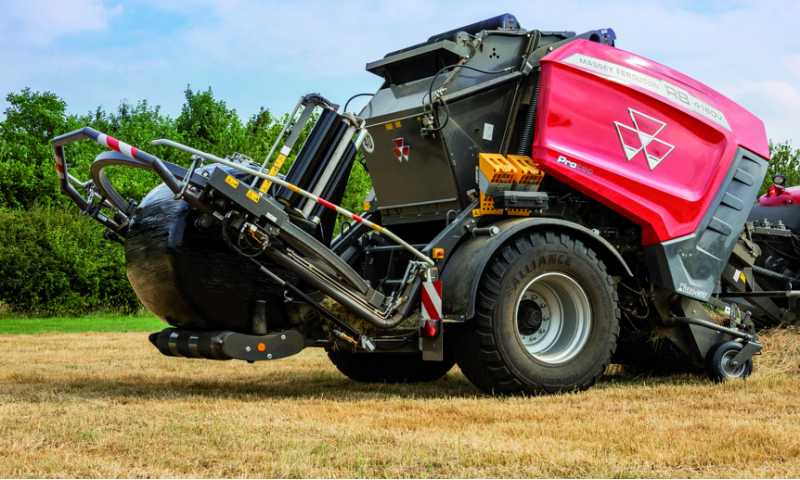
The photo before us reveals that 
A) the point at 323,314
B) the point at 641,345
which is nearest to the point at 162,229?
the point at 323,314

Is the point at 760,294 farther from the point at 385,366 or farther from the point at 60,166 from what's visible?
the point at 60,166

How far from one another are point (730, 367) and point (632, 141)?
2.01 meters

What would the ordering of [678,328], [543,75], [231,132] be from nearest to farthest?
[543,75] → [678,328] → [231,132]

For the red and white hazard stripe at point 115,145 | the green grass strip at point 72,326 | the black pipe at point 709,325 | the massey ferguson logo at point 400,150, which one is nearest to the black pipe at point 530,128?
the massey ferguson logo at point 400,150

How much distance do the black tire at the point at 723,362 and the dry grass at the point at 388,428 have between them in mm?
168

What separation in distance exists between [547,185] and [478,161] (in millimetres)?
564

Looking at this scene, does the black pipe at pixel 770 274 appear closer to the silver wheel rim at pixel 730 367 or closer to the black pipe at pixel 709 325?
the black pipe at pixel 709 325

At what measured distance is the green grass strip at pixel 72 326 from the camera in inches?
570

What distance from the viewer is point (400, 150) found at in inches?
251

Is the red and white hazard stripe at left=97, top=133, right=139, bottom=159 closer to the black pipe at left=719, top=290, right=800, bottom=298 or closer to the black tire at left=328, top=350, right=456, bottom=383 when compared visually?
the black tire at left=328, top=350, right=456, bottom=383

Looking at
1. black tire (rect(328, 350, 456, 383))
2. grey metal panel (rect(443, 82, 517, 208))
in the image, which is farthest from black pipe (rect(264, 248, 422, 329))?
black tire (rect(328, 350, 456, 383))

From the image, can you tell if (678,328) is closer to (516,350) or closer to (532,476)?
(516,350)

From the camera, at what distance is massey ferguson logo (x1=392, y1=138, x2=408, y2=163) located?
6328mm

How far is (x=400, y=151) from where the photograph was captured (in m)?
6.37
